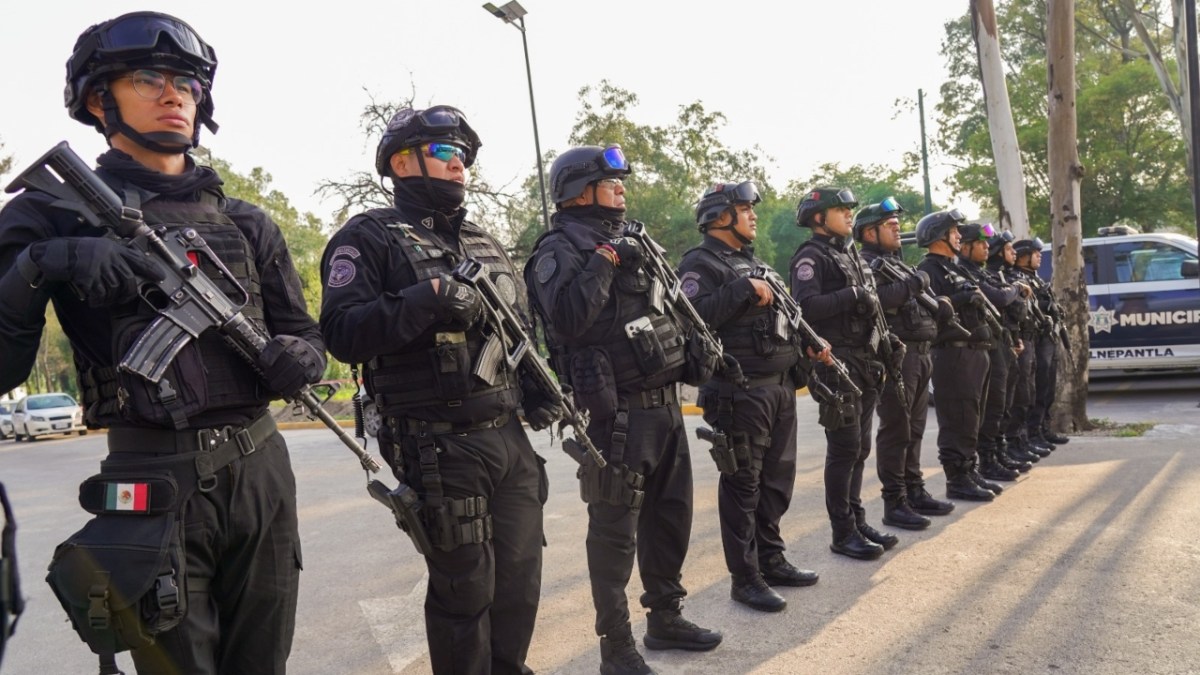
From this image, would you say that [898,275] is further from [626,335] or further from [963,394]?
[626,335]

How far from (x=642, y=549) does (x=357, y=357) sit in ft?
5.84

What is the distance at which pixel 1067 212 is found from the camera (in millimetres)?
10281

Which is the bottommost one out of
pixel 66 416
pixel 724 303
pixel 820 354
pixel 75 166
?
pixel 66 416

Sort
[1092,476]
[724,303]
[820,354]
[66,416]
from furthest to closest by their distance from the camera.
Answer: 1. [66,416]
2. [1092,476]
3. [820,354]
4. [724,303]

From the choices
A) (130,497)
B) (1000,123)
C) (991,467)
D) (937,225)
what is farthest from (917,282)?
(1000,123)

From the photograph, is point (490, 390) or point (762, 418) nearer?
point (490, 390)

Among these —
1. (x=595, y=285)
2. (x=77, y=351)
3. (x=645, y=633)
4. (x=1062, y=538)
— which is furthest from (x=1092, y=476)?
(x=77, y=351)

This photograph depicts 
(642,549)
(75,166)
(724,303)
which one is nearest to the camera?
(75,166)

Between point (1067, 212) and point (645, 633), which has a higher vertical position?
point (1067, 212)

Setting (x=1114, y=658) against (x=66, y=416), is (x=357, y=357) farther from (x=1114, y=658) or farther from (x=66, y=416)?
(x=66, y=416)

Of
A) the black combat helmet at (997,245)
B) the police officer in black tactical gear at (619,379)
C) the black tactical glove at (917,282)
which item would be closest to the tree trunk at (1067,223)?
the black combat helmet at (997,245)

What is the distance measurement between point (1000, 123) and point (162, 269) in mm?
10645

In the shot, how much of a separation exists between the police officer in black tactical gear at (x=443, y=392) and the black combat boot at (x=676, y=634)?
1.16 meters

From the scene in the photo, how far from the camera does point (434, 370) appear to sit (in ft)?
10.4
